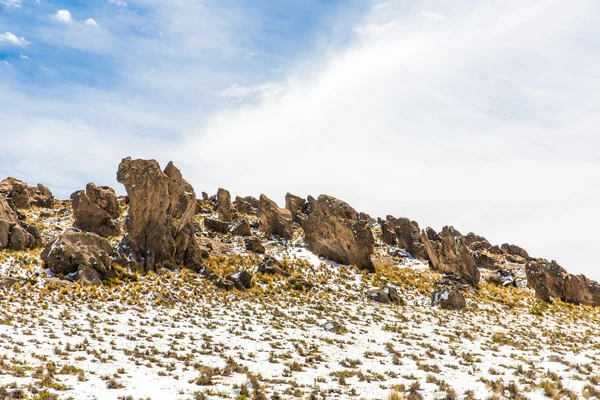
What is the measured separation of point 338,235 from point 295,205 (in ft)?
95.0

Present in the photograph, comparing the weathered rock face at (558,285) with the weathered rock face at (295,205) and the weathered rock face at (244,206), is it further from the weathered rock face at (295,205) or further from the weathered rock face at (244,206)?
the weathered rock face at (244,206)

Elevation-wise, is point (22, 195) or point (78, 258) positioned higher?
point (22, 195)

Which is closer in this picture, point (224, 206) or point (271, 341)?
point (271, 341)

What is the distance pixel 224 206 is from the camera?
212ft

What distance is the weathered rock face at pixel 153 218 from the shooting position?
117ft

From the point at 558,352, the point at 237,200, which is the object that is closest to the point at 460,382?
the point at 558,352

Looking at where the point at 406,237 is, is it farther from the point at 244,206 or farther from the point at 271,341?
the point at 271,341

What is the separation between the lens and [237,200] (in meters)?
76.9

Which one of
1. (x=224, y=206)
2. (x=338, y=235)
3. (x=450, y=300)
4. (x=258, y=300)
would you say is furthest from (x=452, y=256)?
(x=224, y=206)

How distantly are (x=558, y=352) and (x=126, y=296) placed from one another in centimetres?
2615

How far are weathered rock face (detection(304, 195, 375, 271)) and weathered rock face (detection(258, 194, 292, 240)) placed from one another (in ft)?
27.1

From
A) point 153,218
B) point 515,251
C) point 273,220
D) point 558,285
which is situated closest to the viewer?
point 153,218

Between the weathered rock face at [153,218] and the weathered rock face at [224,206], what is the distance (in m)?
25.4

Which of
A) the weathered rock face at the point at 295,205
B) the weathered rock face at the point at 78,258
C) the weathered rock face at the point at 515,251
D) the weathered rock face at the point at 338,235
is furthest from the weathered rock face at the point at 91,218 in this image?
the weathered rock face at the point at 515,251
